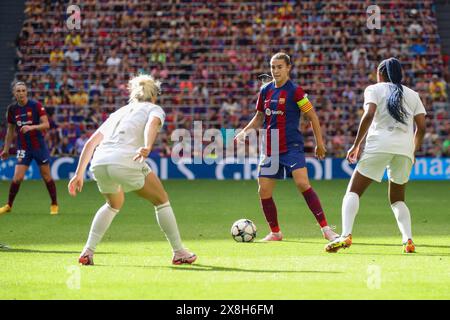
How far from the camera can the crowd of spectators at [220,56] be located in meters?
32.9

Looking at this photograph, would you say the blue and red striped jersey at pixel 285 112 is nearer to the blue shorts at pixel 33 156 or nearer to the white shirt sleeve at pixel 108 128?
the white shirt sleeve at pixel 108 128

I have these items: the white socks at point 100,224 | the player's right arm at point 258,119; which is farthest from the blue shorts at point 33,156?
the white socks at point 100,224

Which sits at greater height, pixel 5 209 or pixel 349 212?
pixel 349 212

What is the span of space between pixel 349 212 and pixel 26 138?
817 cm

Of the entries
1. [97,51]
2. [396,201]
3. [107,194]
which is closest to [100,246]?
[107,194]

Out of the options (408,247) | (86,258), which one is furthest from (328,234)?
(86,258)

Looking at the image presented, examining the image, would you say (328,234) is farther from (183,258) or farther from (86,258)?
(86,258)

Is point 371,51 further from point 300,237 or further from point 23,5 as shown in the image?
point 300,237

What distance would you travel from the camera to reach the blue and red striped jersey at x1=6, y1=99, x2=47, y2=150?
16.7 meters

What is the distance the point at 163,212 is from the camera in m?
9.33

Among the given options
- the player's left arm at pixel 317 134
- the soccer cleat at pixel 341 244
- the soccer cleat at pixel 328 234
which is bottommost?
the soccer cleat at pixel 328 234

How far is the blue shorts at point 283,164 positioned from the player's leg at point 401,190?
1.60m

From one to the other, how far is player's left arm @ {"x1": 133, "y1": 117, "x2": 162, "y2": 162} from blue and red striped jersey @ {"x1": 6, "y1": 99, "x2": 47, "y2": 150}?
7.98 meters

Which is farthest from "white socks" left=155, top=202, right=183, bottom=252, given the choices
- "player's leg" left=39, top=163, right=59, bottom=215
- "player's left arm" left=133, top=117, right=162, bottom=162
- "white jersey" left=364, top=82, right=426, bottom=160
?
"player's leg" left=39, top=163, right=59, bottom=215
